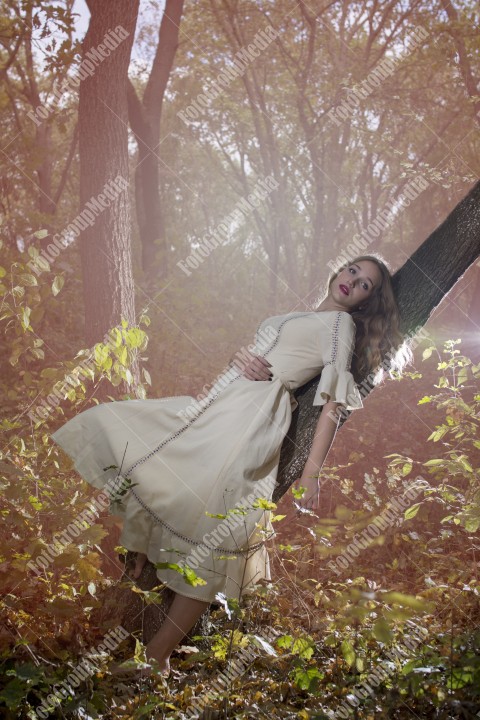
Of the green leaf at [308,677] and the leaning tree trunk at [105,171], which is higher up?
the leaning tree trunk at [105,171]

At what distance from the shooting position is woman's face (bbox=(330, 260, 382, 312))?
11.2 feet

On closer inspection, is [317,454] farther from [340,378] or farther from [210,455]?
[210,455]

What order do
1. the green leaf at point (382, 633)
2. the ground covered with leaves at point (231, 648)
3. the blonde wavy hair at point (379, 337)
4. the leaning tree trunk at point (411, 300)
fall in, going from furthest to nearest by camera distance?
the blonde wavy hair at point (379, 337), the leaning tree trunk at point (411, 300), the ground covered with leaves at point (231, 648), the green leaf at point (382, 633)

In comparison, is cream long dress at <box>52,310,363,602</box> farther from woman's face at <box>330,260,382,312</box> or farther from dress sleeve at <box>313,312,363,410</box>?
woman's face at <box>330,260,382,312</box>

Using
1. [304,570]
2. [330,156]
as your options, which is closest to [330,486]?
[304,570]

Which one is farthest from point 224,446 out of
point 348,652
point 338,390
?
point 348,652

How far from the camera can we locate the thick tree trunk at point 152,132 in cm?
983

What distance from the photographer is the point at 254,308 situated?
14398mm

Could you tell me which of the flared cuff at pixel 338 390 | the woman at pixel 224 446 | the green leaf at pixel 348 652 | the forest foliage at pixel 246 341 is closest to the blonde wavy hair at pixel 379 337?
the woman at pixel 224 446

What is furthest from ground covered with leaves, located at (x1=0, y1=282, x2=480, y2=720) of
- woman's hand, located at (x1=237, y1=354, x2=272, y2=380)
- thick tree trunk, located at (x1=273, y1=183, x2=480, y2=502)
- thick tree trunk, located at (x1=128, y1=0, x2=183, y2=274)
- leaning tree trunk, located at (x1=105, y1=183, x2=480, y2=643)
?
thick tree trunk, located at (x1=128, y1=0, x2=183, y2=274)

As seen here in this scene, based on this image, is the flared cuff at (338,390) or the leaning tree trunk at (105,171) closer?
the flared cuff at (338,390)

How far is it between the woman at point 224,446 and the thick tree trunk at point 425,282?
0.09 metres

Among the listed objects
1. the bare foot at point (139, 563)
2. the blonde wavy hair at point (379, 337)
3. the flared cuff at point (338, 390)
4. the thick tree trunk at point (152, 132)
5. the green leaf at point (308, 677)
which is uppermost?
the thick tree trunk at point (152, 132)

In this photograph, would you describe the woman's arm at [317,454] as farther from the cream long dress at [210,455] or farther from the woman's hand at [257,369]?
the woman's hand at [257,369]
